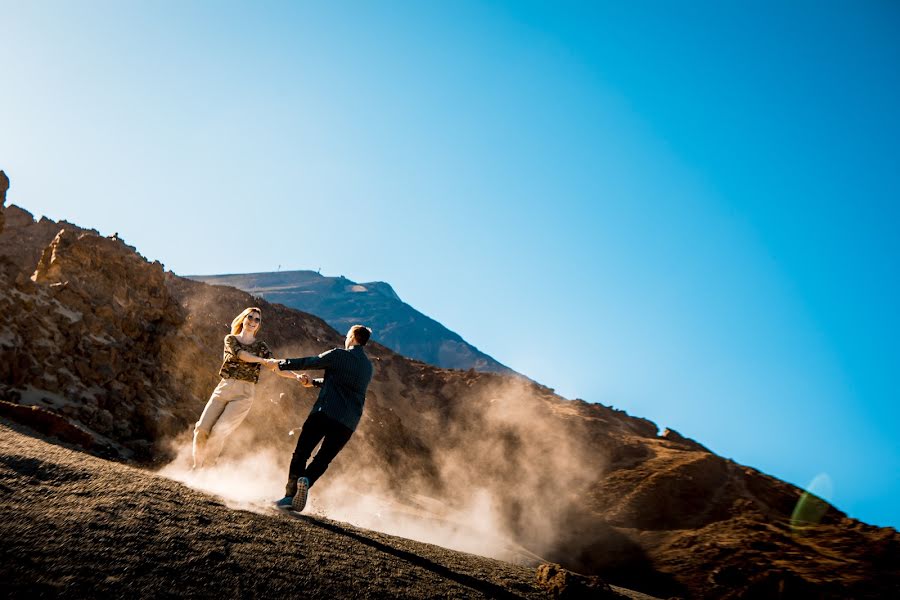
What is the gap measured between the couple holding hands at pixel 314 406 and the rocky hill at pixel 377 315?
88655 millimetres

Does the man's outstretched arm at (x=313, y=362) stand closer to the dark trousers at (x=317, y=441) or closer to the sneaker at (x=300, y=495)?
the dark trousers at (x=317, y=441)

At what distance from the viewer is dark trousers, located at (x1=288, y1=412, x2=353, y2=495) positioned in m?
4.88

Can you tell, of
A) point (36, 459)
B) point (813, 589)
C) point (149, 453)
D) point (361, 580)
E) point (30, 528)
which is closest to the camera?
point (30, 528)

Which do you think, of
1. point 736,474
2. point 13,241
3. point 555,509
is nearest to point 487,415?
point 555,509

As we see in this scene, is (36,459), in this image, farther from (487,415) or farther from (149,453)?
(487,415)

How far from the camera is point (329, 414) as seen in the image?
16.0 ft

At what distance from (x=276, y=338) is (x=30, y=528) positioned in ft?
90.5

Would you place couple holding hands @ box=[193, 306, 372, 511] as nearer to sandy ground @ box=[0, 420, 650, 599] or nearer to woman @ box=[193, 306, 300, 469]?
woman @ box=[193, 306, 300, 469]

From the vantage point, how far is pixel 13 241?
27141 millimetres

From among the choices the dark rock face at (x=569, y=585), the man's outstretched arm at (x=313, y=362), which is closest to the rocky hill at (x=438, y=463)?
the man's outstretched arm at (x=313, y=362)

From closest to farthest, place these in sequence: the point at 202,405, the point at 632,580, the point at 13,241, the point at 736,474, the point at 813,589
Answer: the point at 813,589
the point at 202,405
the point at 632,580
the point at 736,474
the point at 13,241

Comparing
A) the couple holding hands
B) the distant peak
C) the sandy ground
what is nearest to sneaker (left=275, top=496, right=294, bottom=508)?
the couple holding hands

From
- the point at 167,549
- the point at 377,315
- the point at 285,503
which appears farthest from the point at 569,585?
the point at 377,315

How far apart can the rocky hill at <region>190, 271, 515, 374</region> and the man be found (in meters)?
89.1
